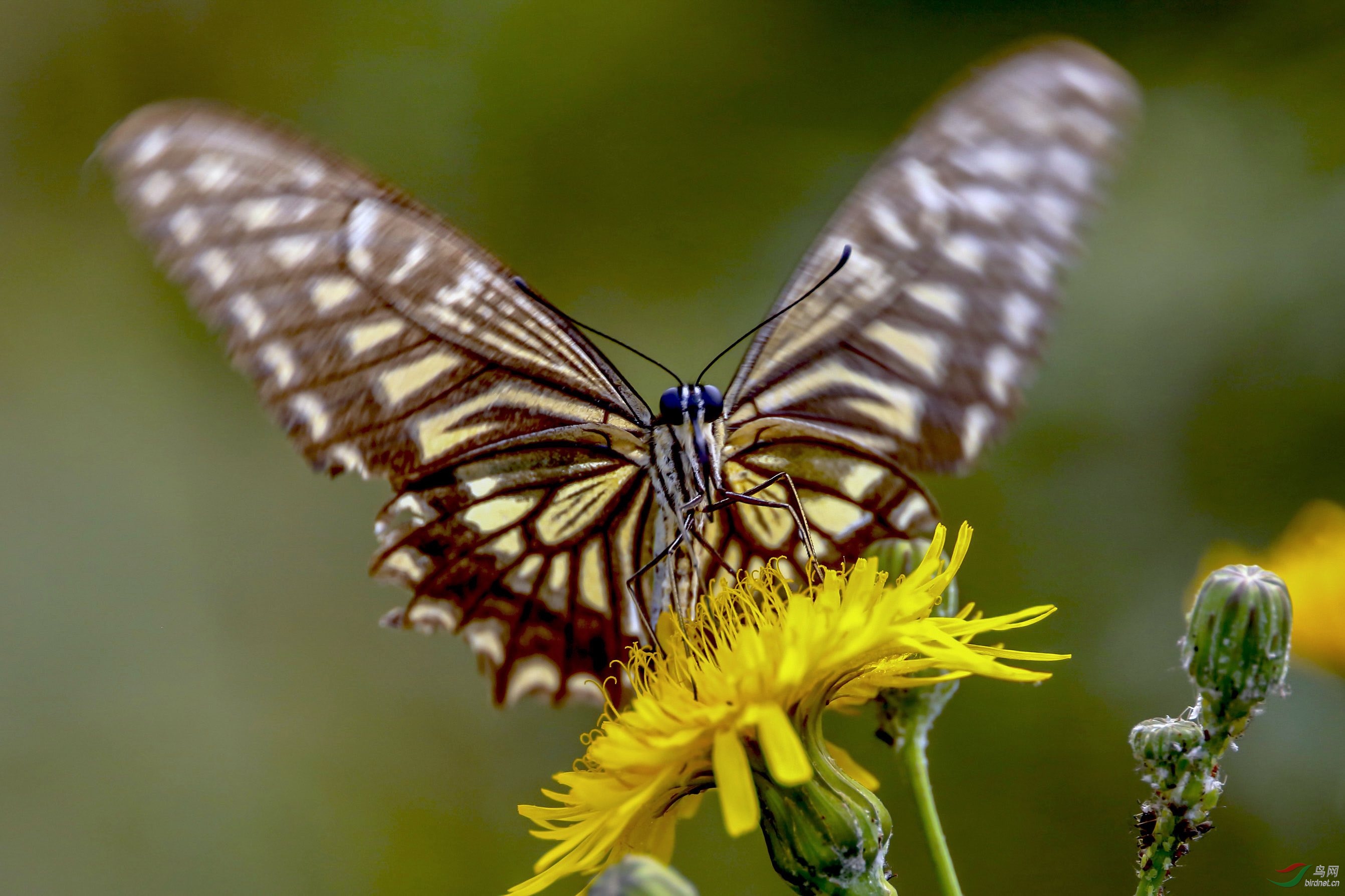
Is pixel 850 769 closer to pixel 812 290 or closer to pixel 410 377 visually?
pixel 812 290

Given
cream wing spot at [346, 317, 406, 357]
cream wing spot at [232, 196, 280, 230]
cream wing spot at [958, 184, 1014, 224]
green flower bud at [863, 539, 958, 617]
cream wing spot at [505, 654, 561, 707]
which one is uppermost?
cream wing spot at [958, 184, 1014, 224]

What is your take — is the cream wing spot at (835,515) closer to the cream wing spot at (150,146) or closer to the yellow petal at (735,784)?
the yellow petal at (735,784)

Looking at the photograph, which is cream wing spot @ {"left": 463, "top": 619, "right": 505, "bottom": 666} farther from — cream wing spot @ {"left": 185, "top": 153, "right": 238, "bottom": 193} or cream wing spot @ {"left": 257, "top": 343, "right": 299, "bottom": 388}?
cream wing spot @ {"left": 185, "top": 153, "right": 238, "bottom": 193}

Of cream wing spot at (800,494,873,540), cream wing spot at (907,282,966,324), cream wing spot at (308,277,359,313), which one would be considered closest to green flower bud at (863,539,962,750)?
cream wing spot at (800,494,873,540)

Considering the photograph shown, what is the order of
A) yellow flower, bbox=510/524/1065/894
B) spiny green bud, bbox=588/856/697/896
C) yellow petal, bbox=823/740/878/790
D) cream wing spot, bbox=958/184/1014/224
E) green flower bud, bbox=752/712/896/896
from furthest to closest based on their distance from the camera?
cream wing spot, bbox=958/184/1014/224
yellow petal, bbox=823/740/878/790
green flower bud, bbox=752/712/896/896
yellow flower, bbox=510/524/1065/894
spiny green bud, bbox=588/856/697/896

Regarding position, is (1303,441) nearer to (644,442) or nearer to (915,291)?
(915,291)

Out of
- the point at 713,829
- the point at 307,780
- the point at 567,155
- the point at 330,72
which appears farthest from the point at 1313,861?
the point at 330,72

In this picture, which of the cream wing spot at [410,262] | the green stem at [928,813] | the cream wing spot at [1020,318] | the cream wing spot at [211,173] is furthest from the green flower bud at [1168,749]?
the cream wing spot at [211,173]
